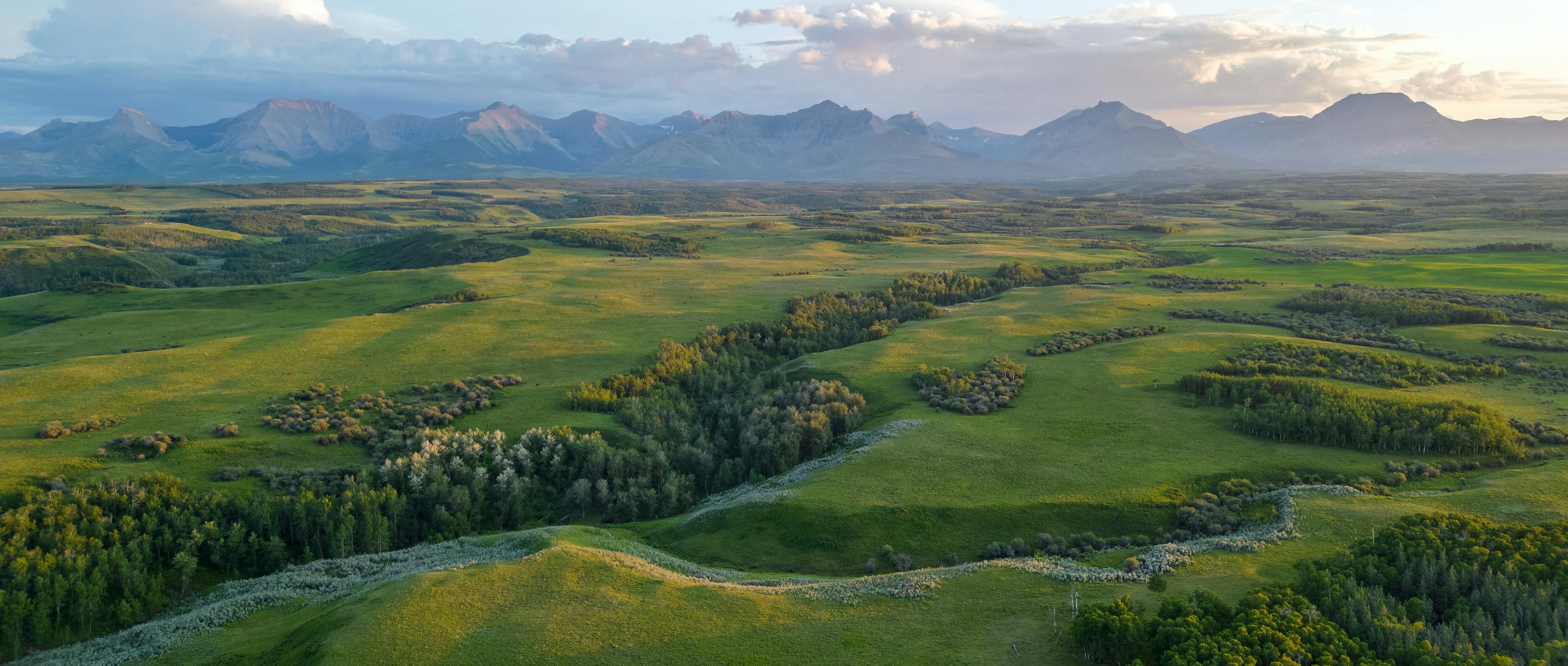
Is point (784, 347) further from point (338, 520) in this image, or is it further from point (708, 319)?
point (338, 520)

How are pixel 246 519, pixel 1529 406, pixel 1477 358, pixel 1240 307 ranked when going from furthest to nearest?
pixel 1240 307
pixel 1477 358
pixel 1529 406
pixel 246 519

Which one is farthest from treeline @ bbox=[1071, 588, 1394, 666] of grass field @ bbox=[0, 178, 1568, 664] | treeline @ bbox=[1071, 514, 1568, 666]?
grass field @ bbox=[0, 178, 1568, 664]

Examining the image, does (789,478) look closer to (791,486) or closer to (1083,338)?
(791,486)

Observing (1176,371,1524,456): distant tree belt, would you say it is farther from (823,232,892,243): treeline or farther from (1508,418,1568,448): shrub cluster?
(823,232,892,243): treeline

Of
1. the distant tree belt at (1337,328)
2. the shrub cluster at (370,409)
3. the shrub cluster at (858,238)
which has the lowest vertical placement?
the shrub cluster at (370,409)

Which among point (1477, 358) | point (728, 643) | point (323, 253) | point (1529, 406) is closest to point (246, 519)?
point (728, 643)

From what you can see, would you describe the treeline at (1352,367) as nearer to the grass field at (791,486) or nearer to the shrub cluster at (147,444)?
the grass field at (791,486)

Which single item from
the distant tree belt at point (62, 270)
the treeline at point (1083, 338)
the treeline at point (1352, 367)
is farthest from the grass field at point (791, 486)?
the distant tree belt at point (62, 270)
